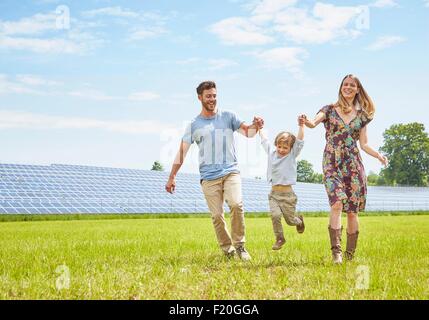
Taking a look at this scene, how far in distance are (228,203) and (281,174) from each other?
4.02 ft

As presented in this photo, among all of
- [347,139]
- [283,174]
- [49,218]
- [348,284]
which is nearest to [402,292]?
[348,284]

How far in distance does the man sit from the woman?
91 cm

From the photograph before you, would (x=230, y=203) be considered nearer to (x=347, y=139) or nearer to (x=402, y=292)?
(x=347, y=139)

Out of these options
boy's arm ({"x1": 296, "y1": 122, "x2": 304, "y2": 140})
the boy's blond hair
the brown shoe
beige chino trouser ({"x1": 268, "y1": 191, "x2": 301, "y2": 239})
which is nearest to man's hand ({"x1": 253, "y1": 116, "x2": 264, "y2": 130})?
boy's arm ({"x1": 296, "y1": 122, "x2": 304, "y2": 140})

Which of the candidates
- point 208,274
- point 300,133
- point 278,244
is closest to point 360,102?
point 300,133

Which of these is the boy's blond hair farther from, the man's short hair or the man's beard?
the man's short hair

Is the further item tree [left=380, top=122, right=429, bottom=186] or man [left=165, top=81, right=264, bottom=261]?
tree [left=380, top=122, right=429, bottom=186]

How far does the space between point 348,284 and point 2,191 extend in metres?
27.1

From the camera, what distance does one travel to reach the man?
6562 millimetres

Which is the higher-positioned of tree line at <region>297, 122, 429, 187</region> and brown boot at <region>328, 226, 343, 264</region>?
tree line at <region>297, 122, 429, 187</region>

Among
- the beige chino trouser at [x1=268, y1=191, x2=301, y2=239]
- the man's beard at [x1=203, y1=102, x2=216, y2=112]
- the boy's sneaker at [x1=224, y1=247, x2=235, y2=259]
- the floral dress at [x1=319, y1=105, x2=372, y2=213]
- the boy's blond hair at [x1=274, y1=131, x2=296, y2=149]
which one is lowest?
the boy's sneaker at [x1=224, y1=247, x2=235, y2=259]

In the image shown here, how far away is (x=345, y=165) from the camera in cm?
625

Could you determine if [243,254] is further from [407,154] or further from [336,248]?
[407,154]

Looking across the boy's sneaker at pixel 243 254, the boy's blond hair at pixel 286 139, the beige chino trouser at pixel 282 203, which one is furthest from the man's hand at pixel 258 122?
the boy's sneaker at pixel 243 254
